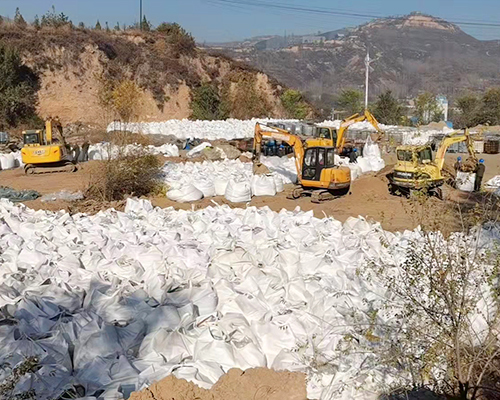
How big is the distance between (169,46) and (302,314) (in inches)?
1447

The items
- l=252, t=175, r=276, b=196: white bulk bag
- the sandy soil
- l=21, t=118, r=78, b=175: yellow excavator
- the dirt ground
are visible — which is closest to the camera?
the sandy soil

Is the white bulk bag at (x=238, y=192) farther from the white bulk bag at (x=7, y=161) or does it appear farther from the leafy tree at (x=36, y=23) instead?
A: the leafy tree at (x=36, y=23)

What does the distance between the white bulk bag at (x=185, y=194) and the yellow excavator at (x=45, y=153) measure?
5.51 m

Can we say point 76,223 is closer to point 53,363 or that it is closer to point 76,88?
point 53,363

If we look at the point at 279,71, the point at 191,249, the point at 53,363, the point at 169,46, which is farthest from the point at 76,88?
the point at 279,71

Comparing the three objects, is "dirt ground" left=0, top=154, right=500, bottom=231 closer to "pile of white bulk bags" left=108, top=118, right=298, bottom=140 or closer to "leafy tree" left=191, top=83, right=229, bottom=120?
"pile of white bulk bags" left=108, top=118, right=298, bottom=140

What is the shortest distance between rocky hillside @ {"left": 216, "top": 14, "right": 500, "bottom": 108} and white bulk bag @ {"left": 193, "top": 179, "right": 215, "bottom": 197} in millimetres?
73372

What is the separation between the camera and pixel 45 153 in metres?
16.6

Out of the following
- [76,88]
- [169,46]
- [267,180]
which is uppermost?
[169,46]

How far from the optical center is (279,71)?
100750mm

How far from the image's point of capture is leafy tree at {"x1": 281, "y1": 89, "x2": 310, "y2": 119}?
1531 inches

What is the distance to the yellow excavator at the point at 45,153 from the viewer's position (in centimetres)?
1661

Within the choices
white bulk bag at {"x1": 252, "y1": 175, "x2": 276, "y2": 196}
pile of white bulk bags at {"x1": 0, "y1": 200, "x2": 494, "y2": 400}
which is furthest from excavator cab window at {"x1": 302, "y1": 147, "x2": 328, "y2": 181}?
pile of white bulk bags at {"x1": 0, "y1": 200, "x2": 494, "y2": 400}

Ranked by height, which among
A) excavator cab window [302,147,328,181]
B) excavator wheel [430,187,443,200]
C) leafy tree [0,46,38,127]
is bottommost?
excavator wheel [430,187,443,200]
